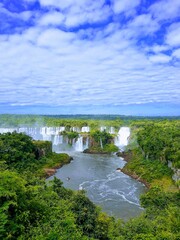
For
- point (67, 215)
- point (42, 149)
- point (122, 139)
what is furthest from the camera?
point (122, 139)

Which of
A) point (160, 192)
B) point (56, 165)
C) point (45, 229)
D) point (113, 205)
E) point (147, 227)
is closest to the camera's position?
point (45, 229)

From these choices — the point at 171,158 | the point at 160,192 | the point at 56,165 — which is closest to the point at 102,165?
the point at 56,165

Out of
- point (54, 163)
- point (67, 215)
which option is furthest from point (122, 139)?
A: point (67, 215)

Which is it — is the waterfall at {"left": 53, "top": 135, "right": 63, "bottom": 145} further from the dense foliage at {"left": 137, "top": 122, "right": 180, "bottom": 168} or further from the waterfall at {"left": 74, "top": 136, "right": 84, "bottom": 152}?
the dense foliage at {"left": 137, "top": 122, "right": 180, "bottom": 168}

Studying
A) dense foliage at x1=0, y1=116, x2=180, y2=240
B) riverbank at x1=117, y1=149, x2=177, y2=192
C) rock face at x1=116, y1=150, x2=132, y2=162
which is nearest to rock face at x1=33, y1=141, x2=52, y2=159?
riverbank at x1=117, y1=149, x2=177, y2=192

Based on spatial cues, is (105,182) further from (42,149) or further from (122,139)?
(122,139)

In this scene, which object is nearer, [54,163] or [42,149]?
[54,163]

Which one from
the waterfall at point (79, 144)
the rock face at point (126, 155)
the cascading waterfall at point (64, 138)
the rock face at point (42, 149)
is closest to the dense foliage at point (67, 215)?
the rock face at point (126, 155)

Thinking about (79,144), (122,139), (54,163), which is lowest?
(54,163)

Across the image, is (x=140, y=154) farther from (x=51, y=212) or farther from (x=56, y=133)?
(x=51, y=212)

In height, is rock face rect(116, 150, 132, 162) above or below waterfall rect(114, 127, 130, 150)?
below

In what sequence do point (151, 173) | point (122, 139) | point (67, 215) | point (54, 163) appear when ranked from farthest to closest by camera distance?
point (122, 139) < point (54, 163) < point (151, 173) < point (67, 215)
